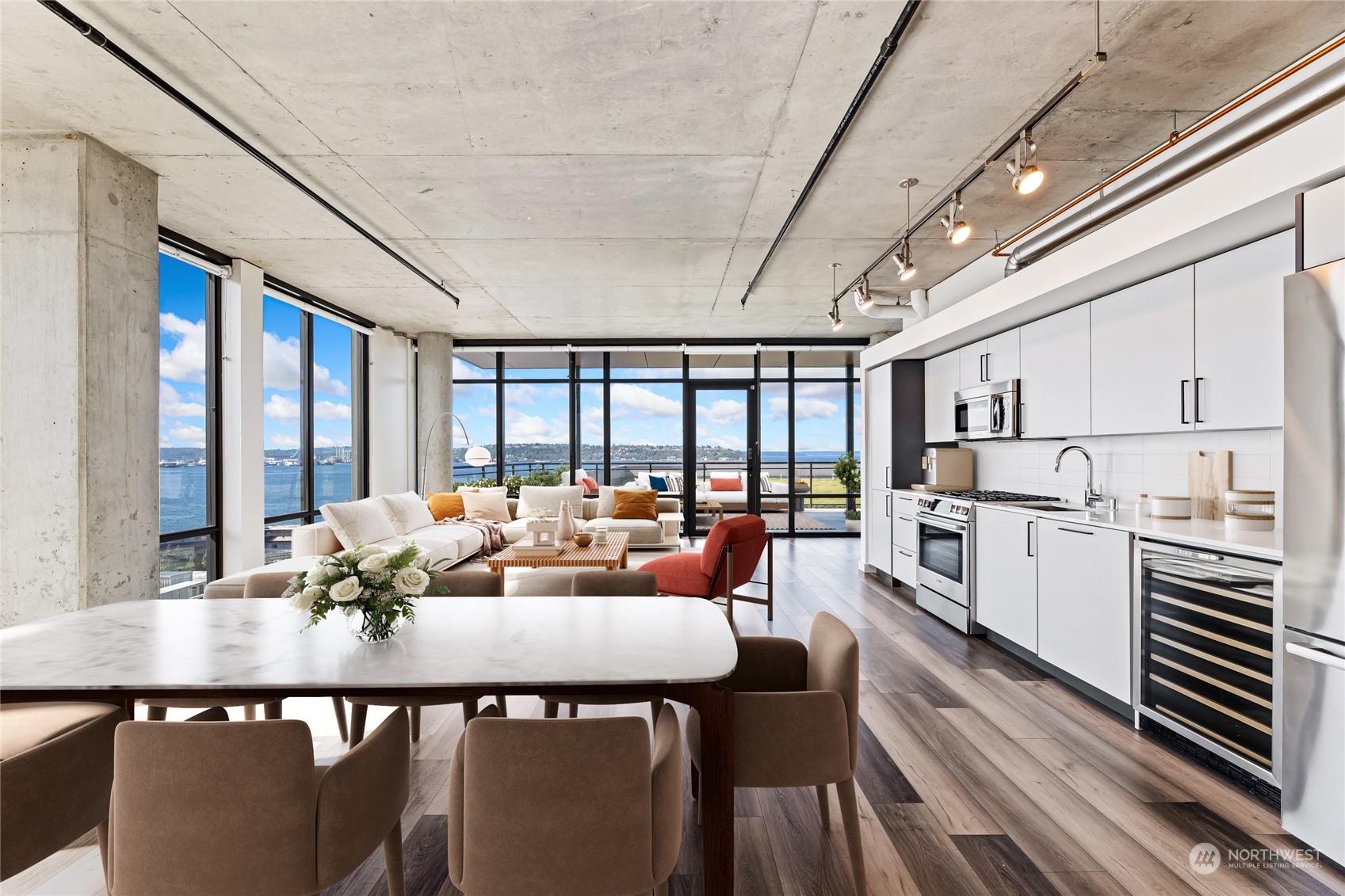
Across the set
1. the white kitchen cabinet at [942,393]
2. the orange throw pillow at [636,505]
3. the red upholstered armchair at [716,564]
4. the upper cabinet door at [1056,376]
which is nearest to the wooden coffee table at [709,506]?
the orange throw pillow at [636,505]

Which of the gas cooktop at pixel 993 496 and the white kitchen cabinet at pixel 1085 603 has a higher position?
the gas cooktop at pixel 993 496

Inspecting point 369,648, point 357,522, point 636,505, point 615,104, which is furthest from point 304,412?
point 369,648

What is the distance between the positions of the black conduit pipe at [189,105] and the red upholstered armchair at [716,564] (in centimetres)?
323

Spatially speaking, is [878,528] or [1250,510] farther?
[878,528]

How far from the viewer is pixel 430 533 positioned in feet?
21.7

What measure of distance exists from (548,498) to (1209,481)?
6656 mm

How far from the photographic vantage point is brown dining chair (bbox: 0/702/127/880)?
1.47m

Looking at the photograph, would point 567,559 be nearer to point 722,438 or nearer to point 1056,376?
point 1056,376

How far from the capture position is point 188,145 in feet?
11.0

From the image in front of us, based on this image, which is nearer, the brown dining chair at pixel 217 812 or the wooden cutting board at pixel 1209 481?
the brown dining chair at pixel 217 812

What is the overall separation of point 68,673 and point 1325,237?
13.3 ft

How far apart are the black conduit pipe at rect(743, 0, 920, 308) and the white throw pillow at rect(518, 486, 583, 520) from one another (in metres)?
4.62

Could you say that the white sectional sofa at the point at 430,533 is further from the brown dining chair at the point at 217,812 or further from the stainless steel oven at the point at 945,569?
the stainless steel oven at the point at 945,569

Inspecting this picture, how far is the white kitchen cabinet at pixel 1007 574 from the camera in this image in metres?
3.84
